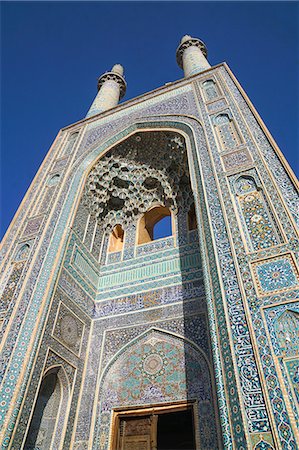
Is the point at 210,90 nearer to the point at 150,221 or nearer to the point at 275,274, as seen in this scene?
the point at 150,221

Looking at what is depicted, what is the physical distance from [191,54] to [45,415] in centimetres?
1060

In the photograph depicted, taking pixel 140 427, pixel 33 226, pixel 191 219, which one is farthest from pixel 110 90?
pixel 140 427

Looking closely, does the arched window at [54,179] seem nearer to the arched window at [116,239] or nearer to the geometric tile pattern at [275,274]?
the arched window at [116,239]

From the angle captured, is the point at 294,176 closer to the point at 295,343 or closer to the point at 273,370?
the point at 295,343

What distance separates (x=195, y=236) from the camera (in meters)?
5.75

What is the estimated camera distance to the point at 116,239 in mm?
7133

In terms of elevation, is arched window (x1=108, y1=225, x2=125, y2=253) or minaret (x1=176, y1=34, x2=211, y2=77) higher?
minaret (x1=176, y1=34, x2=211, y2=77)

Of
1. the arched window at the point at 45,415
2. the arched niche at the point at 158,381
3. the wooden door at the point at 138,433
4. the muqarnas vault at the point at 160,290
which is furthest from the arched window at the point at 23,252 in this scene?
the wooden door at the point at 138,433

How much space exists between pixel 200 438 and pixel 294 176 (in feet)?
10.1

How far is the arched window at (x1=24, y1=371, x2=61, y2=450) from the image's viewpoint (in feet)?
13.0

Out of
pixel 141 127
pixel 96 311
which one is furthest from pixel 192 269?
pixel 141 127

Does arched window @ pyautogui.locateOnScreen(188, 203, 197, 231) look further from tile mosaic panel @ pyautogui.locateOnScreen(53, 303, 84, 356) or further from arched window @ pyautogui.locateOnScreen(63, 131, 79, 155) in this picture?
arched window @ pyautogui.locateOnScreen(63, 131, 79, 155)

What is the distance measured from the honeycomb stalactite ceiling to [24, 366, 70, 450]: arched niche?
3095mm

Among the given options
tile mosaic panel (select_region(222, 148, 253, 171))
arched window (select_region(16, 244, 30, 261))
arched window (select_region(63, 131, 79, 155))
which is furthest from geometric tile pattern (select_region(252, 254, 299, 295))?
arched window (select_region(63, 131, 79, 155))
